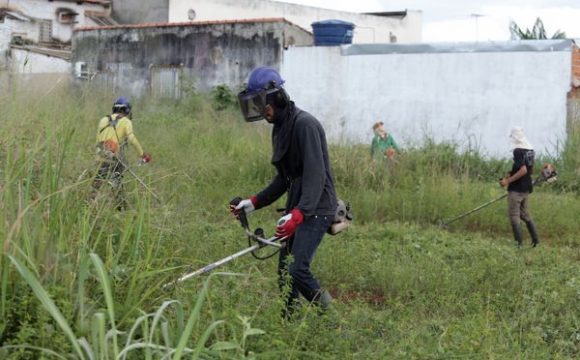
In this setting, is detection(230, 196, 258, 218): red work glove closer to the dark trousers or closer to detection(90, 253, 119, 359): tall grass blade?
the dark trousers

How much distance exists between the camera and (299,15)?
113ft

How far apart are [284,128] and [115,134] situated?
152cm

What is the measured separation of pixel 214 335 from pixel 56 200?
3.51 ft

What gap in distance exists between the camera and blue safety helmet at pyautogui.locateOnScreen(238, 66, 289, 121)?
19.5ft

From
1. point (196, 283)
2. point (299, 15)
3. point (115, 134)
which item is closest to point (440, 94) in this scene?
point (115, 134)

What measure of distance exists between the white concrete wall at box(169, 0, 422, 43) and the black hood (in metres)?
23.9

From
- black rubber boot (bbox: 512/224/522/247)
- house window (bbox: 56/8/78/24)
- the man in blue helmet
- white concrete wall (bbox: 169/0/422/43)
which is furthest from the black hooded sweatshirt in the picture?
house window (bbox: 56/8/78/24)

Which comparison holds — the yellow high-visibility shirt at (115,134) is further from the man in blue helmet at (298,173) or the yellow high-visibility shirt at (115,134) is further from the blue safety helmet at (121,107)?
the man in blue helmet at (298,173)

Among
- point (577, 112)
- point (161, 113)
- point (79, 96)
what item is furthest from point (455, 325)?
point (161, 113)

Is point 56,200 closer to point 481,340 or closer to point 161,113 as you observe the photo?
point 481,340

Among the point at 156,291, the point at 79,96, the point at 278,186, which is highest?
the point at 79,96

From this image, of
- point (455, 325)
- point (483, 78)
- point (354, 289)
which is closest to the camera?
point (455, 325)

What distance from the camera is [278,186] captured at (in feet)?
21.2

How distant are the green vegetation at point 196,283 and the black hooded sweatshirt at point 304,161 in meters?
0.61
